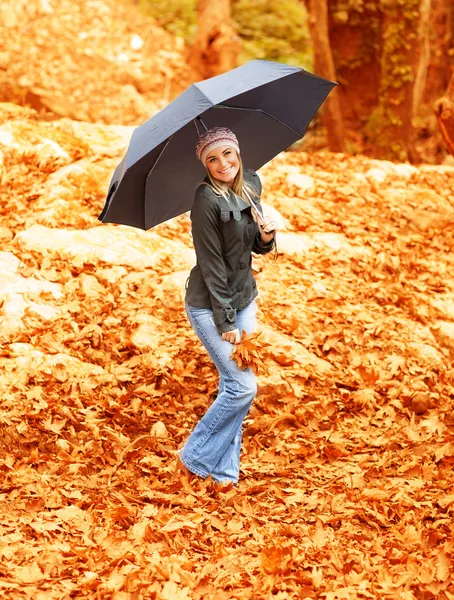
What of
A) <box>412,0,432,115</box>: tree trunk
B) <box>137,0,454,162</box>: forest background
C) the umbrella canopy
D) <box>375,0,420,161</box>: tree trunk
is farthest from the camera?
<box>137,0,454,162</box>: forest background

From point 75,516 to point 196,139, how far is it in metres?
2.41

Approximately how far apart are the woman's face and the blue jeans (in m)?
0.80

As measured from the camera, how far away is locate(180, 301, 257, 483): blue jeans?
4680mm

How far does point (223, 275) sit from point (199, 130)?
2.98 ft

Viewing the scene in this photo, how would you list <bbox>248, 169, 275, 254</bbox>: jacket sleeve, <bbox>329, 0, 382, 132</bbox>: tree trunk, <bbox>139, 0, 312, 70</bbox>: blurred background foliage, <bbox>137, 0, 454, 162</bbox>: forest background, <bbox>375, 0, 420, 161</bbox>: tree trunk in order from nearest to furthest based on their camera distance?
1. <bbox>248, 169, 275, 254</bbox>: jacket sleeve
2. <bbox>375, 0, 420, 161</bbox>: tree trunk
3. <bbox>137, 0, 454, 162</bbox>: forest background
4. <bbox>329, 0, 382, 132</bbox>: tree trunk
5. <bbox>139, 0, 312, 70</bbox>: blurred background foliage

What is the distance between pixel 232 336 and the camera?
182 inches

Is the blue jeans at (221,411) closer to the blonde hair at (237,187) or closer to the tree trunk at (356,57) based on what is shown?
the blonde hair at (237,187)

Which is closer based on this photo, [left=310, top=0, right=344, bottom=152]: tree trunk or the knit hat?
the knit hat

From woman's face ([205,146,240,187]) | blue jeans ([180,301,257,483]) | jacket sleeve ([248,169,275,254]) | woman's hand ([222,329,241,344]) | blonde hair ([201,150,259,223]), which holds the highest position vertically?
woman's face ([205,146,240,187])

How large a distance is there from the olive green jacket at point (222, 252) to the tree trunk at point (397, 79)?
7921 millimetres

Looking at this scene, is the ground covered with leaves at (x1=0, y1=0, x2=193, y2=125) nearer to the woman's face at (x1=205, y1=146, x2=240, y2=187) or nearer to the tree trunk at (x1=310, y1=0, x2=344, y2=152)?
the tree trunk at (x1=310, y1=0, x2=344, y2=152)

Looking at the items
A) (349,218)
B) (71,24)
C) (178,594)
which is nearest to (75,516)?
(178,594)

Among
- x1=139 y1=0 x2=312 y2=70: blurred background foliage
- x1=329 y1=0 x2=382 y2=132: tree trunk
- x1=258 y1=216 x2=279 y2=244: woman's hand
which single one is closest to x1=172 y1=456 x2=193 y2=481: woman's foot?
x1=258 y1=216 x2=279 y2=244: woman's hand

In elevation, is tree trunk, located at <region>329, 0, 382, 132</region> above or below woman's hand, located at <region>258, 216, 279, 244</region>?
below
